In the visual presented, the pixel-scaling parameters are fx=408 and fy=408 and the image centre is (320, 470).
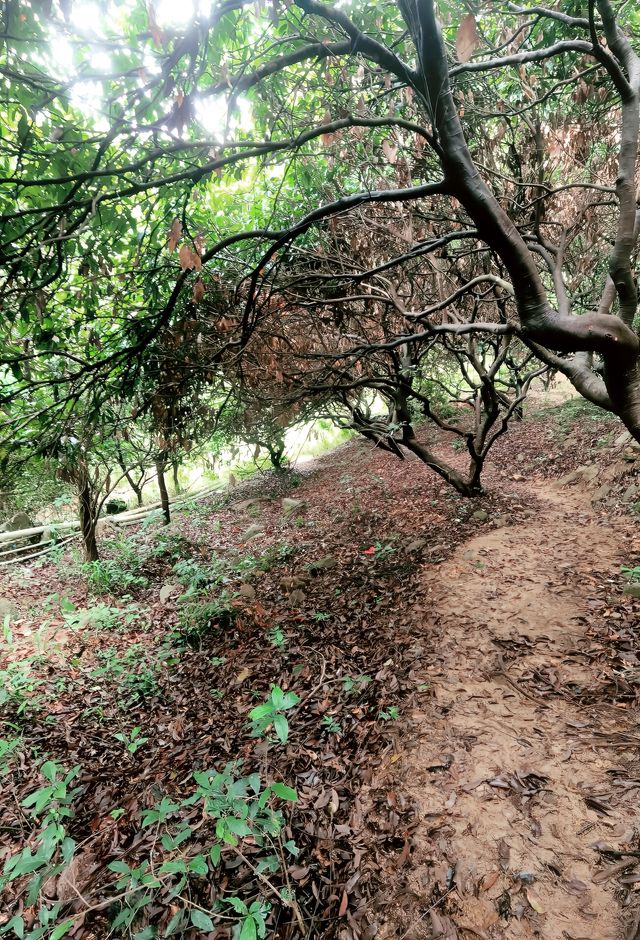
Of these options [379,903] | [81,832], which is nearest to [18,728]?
[81,832]

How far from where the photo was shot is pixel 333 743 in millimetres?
3021

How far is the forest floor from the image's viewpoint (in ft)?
6.48

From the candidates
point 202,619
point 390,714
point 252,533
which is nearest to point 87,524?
point 252,533

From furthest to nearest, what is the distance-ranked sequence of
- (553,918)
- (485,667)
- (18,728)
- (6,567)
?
(6,567) → (18,728) → (485,667) → (553,918)

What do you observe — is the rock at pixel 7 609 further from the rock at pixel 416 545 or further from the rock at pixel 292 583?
the rock at pixel 416 545

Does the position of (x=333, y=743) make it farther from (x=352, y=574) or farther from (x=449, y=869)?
(x=352, y=574)

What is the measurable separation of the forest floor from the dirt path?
0.01 m

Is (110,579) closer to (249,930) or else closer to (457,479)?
(457,479)

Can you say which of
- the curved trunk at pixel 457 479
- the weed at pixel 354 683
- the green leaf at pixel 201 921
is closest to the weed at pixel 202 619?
the weed at pixel 354 683

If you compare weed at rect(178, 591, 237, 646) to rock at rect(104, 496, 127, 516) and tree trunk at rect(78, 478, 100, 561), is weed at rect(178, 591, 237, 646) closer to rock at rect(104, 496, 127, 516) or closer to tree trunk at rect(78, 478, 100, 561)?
tree trunk at rect(78, 478, 100, 561)

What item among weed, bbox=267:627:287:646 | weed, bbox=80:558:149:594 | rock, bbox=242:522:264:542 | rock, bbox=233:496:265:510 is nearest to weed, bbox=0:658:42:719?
weed, bbox=80:558:149:594

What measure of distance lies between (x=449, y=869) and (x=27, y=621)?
19.4 feet

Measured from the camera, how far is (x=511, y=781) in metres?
2.37

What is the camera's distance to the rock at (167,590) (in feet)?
20.1
